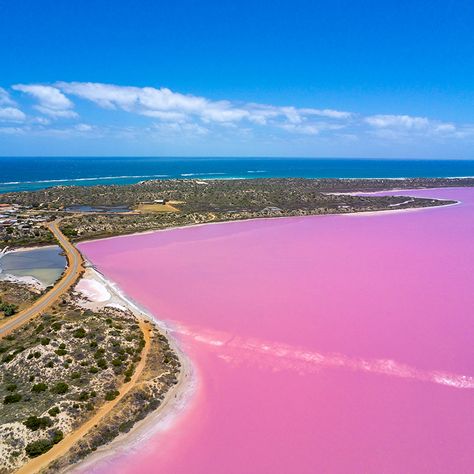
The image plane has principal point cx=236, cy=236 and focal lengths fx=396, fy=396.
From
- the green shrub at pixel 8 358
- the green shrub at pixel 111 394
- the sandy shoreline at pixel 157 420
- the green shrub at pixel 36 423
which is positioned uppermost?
the green shrub at pixel 8 358

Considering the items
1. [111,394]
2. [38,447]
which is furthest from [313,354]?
[38,447]

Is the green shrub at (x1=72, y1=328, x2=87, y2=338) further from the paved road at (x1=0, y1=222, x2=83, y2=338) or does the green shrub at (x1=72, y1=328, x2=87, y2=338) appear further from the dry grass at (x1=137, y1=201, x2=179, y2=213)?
the dry grass at (x1=137, y1=201, x2=179, y2=213)

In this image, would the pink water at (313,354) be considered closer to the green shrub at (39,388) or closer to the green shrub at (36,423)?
the green shrub at (36,423)

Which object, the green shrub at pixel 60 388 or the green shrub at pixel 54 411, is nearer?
the green shrub at pixel 54 411

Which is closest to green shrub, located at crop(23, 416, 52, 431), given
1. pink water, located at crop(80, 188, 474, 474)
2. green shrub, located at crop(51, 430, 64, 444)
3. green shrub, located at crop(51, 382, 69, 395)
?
green shrub, located at crop(51, 430, 64, 444)

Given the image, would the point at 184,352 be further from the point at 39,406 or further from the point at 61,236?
the point at 61,236

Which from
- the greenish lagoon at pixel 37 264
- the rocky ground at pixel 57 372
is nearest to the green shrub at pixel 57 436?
the rocky ground at pixel 57 372

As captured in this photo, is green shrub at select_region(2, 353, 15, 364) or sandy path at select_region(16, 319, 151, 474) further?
green shrub at select_region(2, 353, 15, 364)
